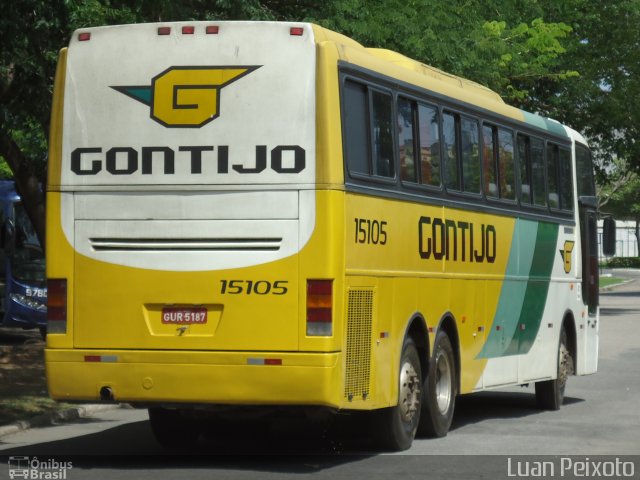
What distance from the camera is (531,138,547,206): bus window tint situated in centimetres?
1681

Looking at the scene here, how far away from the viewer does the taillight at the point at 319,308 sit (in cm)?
1102

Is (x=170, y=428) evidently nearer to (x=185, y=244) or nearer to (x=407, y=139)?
(x=185, y=244)

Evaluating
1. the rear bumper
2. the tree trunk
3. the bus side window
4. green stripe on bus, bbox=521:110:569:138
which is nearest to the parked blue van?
the tree trunk

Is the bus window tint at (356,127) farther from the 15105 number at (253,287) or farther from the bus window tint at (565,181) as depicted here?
the bus window tint at (565,181)

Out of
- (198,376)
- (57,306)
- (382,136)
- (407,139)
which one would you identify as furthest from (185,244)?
(407,139)

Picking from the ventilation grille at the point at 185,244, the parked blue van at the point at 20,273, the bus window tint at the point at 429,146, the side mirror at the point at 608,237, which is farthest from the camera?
the parked blue van at the point at 20,273

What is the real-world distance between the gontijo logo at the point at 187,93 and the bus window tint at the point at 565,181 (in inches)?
293

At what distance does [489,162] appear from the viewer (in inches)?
597

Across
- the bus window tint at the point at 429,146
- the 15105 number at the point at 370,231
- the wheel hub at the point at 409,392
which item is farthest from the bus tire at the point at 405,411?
the bus window tint at the point at 429,146

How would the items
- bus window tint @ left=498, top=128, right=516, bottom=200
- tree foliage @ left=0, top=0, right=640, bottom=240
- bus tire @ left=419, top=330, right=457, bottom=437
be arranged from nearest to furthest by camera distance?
1. bus tire @ left=419, top=330, right=457, bottom=437
2. bus window tint @ left=498, top=128, right=516, bottom=200
3. tree foliage @ left=0, top=0, right=640, bottom=240

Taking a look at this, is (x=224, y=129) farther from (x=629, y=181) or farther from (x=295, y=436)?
(x=629, y=181)

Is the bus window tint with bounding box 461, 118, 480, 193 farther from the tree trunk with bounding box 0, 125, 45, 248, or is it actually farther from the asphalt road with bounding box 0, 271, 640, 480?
the tree trunk with bounding box 0, 125, 45, 248

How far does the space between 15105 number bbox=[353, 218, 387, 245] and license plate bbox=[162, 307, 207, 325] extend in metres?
1.30

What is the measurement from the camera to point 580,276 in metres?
18.6
